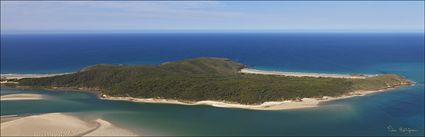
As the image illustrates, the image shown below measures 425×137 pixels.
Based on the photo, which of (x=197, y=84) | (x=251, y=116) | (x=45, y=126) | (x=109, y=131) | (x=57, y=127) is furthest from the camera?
(x=197, y=84)

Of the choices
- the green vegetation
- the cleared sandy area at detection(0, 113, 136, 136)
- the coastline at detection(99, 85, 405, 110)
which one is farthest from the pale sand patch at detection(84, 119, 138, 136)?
the green vegetation

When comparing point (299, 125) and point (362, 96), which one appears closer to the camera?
point (299, 125)

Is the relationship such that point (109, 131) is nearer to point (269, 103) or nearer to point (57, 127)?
point (57, 127)

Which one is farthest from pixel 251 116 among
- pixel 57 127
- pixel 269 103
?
pixel 57 127

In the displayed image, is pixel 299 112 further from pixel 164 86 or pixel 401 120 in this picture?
pixel 164 86

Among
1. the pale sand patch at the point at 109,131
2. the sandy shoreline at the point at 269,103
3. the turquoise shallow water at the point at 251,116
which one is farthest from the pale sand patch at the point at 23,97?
the pale sand patch at the point at 109,131

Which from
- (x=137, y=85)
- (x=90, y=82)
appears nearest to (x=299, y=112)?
(x=137, y=85)

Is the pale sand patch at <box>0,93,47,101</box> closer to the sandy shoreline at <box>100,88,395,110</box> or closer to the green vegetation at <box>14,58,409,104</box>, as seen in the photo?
the green vegetation at <box>14,58,409,104</box>

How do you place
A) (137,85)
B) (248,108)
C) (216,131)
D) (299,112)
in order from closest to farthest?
(216,131)
(299,112)
(248,108)
(137,85)
